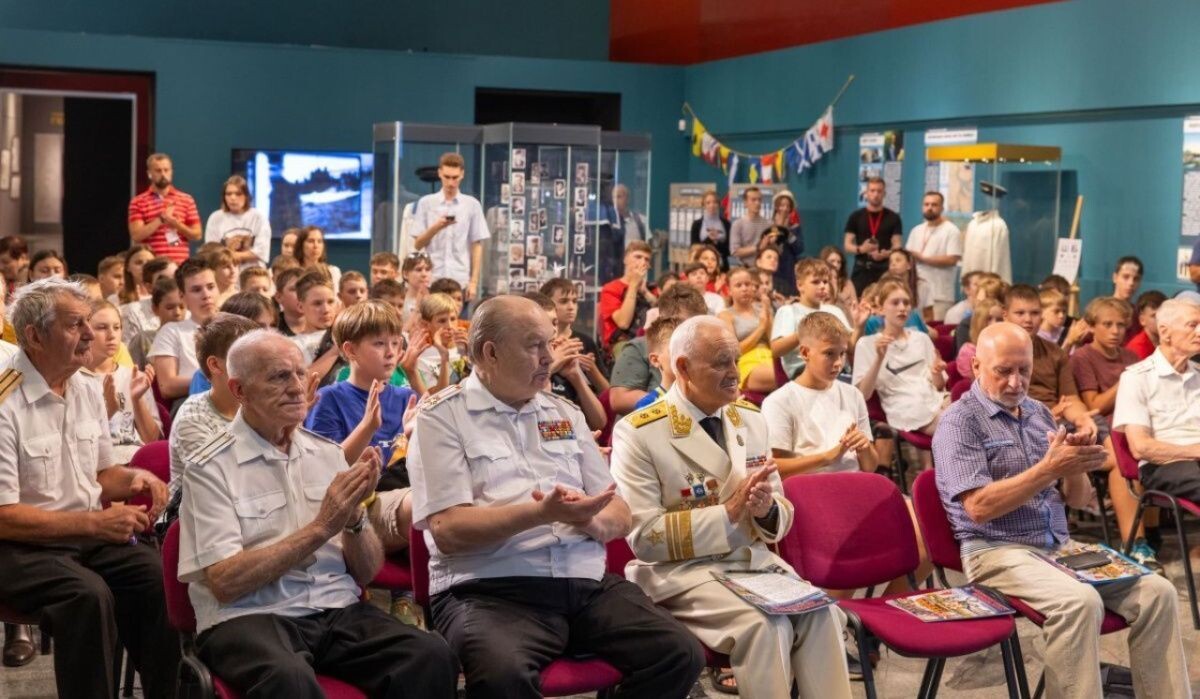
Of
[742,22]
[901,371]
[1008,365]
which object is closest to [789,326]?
[901,371]

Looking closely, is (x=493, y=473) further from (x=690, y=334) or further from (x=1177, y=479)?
(x=1177, y=479)

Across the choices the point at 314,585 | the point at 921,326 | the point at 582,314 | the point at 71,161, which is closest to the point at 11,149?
the point at 71,161

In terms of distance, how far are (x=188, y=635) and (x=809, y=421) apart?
2585mm

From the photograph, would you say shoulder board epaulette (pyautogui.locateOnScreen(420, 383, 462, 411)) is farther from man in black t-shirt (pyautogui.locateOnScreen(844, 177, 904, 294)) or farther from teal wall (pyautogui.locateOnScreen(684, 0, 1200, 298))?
man in black t-shirt (pyautogui.locateOnScreen(844, 177, 904, 294))

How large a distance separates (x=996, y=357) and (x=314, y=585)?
2335 millimetres

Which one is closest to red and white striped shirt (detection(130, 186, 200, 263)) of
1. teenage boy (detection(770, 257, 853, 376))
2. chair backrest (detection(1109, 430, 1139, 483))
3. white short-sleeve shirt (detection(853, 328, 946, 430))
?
teenage boy (detection(770, 257, 853, 376))

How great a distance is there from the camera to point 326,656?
11.8 feet

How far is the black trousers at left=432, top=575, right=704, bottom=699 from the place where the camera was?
11.9 feet

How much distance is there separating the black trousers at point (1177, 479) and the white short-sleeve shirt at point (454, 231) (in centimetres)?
578

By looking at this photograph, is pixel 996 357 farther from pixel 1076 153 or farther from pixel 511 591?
pixel 1076 153

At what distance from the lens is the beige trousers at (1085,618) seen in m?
4.30

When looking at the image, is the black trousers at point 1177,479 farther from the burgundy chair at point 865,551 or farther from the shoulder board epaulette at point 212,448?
the shoulder board epaulette at point 212,448

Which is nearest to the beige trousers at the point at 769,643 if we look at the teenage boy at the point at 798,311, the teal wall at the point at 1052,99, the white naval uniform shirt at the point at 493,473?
the white naval uniform shirt at the point at 493,473

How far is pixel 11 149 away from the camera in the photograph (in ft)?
49.8
